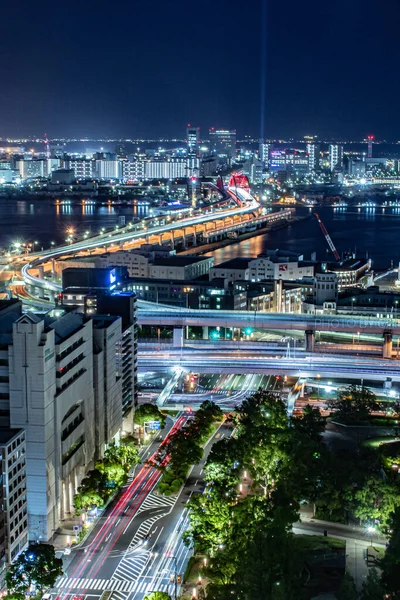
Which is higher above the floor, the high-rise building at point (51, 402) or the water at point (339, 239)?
the high-rise building at point (51, 402)

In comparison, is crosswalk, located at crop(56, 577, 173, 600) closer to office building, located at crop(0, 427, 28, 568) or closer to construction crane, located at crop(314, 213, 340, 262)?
office building, located at crop(0, 427, 28, 568)

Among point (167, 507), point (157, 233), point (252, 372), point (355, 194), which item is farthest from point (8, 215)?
point (167, 507)

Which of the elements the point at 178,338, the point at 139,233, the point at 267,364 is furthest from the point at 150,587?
the point at 139,233

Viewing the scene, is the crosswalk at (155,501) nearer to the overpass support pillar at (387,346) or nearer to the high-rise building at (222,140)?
the overpass support pillar at (387,346)

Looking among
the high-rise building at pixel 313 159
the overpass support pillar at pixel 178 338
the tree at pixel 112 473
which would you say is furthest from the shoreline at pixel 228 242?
the high-rise building at pixel 313 159

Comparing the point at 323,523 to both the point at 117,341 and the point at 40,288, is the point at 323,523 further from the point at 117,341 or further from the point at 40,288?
the point at 40,288

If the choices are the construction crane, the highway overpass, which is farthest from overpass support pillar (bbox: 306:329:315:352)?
the construction crane
